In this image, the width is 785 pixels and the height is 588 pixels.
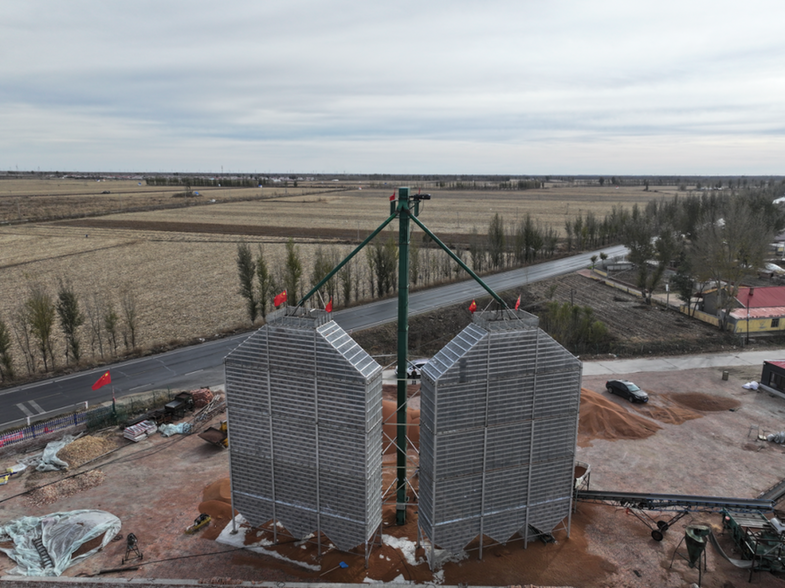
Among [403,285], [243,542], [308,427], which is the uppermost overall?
[403,285]

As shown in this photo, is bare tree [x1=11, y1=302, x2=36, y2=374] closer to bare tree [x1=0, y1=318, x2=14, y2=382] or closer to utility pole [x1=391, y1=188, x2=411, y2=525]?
bare tree [x1=0, y1=318, x2=14, y2=382]

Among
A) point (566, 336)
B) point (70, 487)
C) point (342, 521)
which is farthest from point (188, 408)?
point (566, 336)

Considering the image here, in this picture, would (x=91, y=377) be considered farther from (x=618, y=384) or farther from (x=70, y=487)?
(x=618, y=384)

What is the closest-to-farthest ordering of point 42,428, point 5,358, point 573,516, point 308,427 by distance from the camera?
point 308,427
point 573,516
point 42,428
point 5,358

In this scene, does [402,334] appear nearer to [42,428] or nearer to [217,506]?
[217,506]

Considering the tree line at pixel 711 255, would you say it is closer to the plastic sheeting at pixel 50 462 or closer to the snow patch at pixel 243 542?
the snow patch at pixel 243 542

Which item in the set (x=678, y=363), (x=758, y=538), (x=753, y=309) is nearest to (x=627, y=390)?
(x=678, y=363)

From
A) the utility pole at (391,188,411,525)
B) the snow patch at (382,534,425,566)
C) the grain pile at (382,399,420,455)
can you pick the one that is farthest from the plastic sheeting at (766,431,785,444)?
the snow patch at (382,534,425,566)

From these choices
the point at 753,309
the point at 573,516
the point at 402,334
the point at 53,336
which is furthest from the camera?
the point at 753,309
